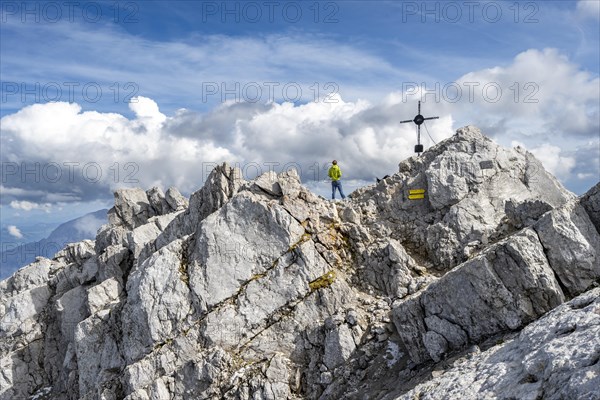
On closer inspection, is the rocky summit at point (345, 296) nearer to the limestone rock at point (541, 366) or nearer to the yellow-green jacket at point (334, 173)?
the limestone rock at point (541, 366)

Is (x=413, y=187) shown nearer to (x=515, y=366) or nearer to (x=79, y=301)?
(x=515, y=366)

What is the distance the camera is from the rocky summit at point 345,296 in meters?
26.2

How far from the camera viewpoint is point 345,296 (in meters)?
33.4

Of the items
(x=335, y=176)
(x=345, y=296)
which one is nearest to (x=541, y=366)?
(x=345, y=296)

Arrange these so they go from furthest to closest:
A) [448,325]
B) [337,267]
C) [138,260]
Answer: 1. [138,260]
2. [337,267]
3. [448,325]

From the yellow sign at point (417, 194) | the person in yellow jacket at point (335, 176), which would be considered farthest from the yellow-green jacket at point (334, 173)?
the yellow sign at point (417, 194)

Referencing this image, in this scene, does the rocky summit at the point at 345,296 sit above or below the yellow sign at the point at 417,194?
below

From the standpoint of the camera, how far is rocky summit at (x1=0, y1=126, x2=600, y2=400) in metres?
26.2

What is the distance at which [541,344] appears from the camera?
19.9m

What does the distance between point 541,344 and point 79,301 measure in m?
40.0

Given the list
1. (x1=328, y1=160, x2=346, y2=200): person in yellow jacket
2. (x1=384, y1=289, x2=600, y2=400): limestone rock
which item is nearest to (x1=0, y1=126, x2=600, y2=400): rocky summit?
(x1=384, y1=289, x2=600, y2=400): limestone rock

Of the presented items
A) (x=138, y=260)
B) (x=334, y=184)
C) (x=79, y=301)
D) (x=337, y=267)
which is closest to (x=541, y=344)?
(x=337, y=267)

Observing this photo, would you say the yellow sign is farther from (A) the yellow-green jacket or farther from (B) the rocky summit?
Result: (A) the yellow-green jacket

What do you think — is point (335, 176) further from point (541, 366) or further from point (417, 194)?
point (541, 366)
